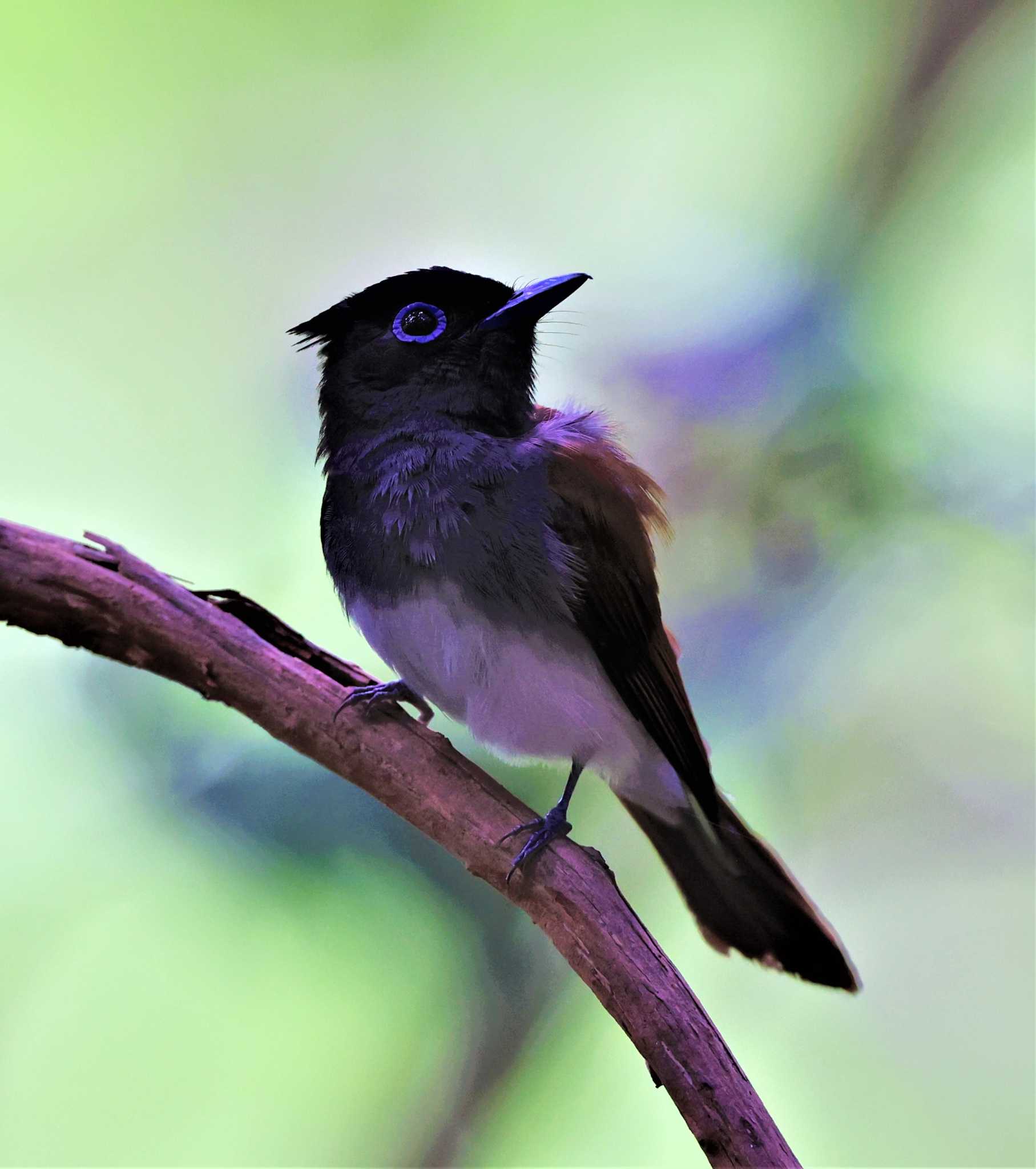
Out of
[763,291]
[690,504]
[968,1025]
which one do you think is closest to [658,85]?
[763,291]

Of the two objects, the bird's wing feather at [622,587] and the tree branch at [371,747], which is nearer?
the tree branch at [371,747]

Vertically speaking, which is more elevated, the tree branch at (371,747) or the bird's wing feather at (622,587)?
the bird's wing feather at (622,587)

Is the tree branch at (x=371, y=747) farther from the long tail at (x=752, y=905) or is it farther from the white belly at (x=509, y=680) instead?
the long tail at (x=752, y=905)

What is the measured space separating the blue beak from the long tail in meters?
0.65

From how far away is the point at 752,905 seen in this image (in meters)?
1.26

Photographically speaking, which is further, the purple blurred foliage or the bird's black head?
the purple blurred foliage

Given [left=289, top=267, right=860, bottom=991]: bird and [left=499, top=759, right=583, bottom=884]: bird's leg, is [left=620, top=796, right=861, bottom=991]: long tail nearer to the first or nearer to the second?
[left=289, top=267, right=860, bottom=991]: bird

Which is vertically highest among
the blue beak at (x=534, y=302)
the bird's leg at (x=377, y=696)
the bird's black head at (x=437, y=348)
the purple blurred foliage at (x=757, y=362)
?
the purple blurred foliage at (x=757, y=362)

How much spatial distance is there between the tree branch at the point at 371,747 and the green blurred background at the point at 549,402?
34 centimetres

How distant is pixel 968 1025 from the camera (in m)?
1.48

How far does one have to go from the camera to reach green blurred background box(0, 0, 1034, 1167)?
4.44 feet

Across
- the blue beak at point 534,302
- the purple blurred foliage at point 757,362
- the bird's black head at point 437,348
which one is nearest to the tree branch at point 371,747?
the bird's black head at point 437,348

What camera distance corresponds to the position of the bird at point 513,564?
1.09 metres

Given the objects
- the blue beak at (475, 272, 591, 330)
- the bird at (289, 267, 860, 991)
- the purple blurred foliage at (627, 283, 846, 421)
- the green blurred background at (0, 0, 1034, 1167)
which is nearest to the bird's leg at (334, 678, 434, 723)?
the bird at (289, 267, 860, 991)
